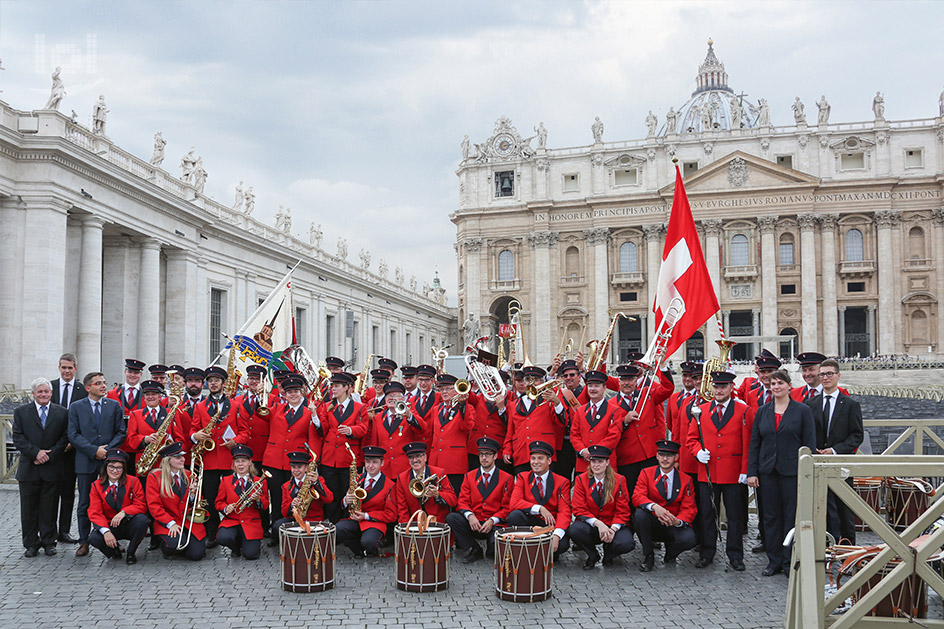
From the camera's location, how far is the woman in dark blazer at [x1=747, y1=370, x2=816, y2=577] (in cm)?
798

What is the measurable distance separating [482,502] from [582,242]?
56.7 metres

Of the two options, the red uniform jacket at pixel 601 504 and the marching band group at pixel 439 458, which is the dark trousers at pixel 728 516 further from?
the red uniform jacket at pixel 601 504

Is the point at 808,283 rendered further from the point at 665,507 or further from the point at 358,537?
the point at 358,537

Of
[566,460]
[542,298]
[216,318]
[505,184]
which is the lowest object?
[566,460]

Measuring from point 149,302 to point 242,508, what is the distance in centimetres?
2164

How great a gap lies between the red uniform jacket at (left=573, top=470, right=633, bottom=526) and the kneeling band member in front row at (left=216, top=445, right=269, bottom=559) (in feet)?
12.5

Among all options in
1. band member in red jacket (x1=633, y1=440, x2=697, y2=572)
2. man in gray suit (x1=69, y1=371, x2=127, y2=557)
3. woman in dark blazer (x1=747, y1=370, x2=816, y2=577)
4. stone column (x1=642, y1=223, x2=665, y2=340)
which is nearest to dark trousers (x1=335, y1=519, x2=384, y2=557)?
band member in red jacket (x1=633, y1=440, x2=697, y2=572)

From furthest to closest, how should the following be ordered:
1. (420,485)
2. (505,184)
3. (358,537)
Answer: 1. (505,184)
2. (358,537)
3. (420,485)

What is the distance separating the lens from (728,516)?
8.53 metres

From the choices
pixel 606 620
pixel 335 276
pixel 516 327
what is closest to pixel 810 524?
pixel 606 620

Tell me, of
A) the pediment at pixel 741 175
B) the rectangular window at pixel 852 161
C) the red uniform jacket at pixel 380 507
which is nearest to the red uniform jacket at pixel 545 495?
the red uniform jacket at pixel 380 507

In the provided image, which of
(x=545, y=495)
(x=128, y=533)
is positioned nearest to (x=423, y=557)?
(x=545, y=495)

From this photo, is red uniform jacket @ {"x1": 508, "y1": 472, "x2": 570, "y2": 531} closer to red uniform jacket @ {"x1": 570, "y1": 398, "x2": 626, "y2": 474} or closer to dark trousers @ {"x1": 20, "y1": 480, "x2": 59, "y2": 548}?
red uniform jacket @ {"x1": 570, "y1": 398, "x2": 626, "y2": 474}

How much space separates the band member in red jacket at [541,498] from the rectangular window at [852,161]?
2357 inches
